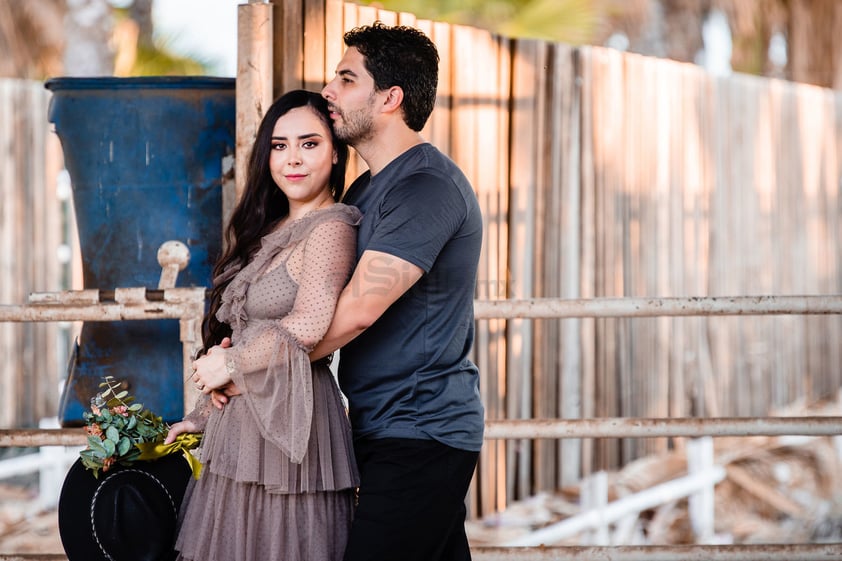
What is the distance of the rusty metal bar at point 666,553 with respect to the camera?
9.96 ft

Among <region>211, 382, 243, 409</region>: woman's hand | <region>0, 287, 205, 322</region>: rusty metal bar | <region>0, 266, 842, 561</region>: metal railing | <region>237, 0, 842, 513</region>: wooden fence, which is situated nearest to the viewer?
<region>211, 382, 243, 409</region>: woman's hand

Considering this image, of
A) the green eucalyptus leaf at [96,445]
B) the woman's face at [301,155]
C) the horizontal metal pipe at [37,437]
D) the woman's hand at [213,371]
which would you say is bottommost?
the horizontal metal pipe at [37,437]

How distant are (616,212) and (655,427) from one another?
2344mm

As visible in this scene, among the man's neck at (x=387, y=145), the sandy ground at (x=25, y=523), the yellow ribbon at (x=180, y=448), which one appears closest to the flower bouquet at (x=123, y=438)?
the yellow ribbon at (x=180, y=448)

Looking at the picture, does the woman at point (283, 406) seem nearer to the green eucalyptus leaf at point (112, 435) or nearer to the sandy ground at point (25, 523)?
the green eucalyptus leaf at point (112, 435)

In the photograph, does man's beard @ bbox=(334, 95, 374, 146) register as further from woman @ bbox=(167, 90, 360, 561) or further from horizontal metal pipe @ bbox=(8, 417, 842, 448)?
horizontal metal pipe @ bbox=(8, 417, 842, 448)

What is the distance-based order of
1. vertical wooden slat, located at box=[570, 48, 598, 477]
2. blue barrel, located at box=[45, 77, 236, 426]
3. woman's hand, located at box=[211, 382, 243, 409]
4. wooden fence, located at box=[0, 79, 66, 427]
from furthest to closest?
wooden fence, located at box=[0, 79, 66, 427]
vertical wooden slat, located at box=[570, 48, 598, 477]
blue barrel, located at box=[45, 77, 236, 426]
woman's hand, located at box=[211, 382, 243, 409]

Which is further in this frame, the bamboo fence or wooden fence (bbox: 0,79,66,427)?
wooden fence (bbox: 0,79,66,427)

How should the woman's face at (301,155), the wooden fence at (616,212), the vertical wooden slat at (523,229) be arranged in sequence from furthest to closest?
the vertical wooden slat at (523,229), the wooden fence at (616,212), the woman's face at (301,155)

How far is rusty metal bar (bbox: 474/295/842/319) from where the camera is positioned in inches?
122

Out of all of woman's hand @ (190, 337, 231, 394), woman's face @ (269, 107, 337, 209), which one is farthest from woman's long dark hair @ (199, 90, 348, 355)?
woman's hand @ (190, 337, 231, 394)

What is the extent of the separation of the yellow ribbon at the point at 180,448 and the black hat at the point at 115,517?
6 centimetres

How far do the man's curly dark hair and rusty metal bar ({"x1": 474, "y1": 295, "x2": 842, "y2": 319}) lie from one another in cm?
94

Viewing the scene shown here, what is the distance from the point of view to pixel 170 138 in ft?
10.2
